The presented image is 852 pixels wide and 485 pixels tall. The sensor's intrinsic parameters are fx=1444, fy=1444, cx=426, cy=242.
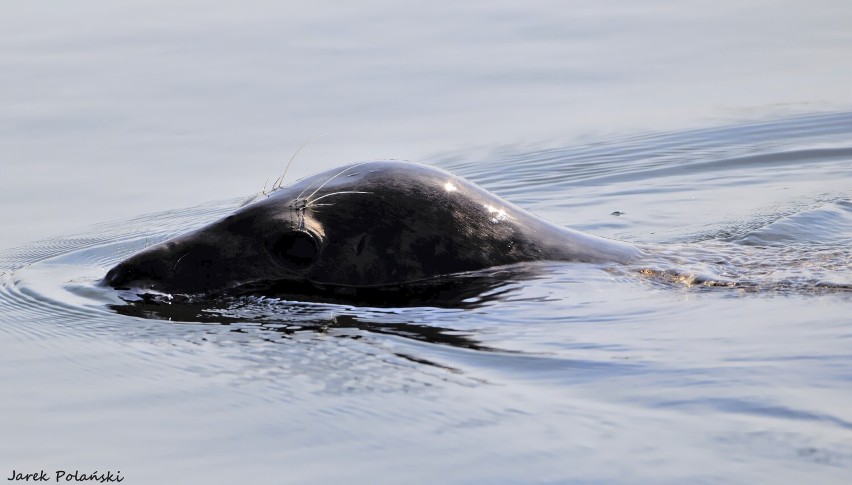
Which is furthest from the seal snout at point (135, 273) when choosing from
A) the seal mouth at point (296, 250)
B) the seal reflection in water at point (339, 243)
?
the seal mouth at point (296, 250)

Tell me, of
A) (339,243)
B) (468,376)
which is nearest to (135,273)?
(339,243)

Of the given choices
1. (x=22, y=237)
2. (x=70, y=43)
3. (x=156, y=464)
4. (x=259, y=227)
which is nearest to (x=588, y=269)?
(x=259, y=227)

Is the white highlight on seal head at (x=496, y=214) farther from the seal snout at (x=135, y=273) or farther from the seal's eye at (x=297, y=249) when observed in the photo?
the seal snout at (x=135, y=273)

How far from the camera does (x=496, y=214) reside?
6727 mm

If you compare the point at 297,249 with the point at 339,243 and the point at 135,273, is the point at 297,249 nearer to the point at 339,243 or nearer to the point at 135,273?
the point at 339,243

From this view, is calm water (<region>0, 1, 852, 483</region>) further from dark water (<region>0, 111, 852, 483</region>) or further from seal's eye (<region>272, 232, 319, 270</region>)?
seal's eye (<region>272, 232, 319, 270</region>)

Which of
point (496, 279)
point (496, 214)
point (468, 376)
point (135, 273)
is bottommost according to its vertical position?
point (468, 376)

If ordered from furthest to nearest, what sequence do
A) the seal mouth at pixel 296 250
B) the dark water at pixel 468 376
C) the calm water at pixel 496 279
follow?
the seal mouth at pixel 296 250
the calm water at pixel 496 279
the dark water at pixel 468 376

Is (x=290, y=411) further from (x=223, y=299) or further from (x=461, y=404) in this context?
(x=223, y=299)

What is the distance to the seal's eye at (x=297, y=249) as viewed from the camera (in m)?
6.51

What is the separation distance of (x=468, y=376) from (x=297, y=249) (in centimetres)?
149

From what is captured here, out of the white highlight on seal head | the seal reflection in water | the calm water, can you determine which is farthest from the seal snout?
the white highlight on seal head

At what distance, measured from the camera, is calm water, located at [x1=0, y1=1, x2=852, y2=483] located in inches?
185

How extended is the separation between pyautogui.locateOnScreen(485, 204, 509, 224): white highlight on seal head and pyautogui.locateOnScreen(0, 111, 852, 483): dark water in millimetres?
283
